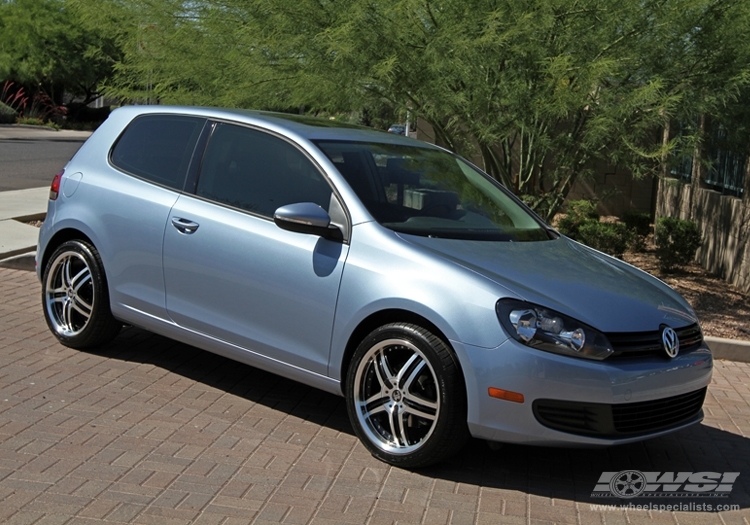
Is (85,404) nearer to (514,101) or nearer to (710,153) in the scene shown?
(514,101)

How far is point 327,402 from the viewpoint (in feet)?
19.9

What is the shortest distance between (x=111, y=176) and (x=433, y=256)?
2676 millimetres

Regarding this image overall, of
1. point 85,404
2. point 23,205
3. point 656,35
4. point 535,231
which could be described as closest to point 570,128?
point 656,35

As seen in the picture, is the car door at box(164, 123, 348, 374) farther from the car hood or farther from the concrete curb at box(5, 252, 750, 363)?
the concrete curb at box(5, 252, 750, 363)

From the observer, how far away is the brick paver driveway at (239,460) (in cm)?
435

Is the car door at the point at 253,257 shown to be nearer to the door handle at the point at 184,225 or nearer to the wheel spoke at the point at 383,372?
the door handle at the point at 184,225

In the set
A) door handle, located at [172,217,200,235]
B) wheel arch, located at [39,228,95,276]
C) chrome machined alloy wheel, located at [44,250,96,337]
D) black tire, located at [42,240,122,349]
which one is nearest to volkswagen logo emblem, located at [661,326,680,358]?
door handle, located at [172,217,200,235]

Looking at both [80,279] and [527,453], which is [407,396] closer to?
[527,453]

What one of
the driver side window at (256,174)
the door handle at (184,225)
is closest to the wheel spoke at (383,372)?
the driver side window at (256,174)

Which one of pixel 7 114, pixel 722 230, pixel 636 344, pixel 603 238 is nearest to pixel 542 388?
pixel 636 344

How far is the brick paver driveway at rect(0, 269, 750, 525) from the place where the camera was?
4.35m

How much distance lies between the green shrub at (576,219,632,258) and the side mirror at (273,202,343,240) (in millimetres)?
7344

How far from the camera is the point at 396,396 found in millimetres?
4977

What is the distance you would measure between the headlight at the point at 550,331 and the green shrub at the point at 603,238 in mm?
7531
